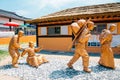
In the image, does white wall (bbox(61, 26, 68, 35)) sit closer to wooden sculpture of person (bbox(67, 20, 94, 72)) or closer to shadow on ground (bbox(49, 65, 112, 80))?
shadow on ground (bbox(49, 65, 112, 80))

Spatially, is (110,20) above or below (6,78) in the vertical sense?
above

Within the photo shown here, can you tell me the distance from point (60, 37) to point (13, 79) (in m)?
8.00

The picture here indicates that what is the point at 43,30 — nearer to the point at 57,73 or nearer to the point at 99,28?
the point at 99,28

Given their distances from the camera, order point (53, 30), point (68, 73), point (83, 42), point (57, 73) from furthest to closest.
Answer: point (53, 30) → point (57, 73) → point (68, 73) → point (83, 42)

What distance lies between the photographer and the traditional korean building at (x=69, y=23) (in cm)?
1109

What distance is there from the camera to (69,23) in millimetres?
12797

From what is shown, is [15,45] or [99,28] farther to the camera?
[99,28]

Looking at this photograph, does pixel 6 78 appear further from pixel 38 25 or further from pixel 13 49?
pixel 38 25

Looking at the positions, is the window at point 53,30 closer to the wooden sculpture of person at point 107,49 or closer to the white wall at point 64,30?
the white wall at point 64,30

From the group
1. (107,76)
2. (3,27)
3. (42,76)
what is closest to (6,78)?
(42,76)

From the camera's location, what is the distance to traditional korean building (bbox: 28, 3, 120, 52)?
36.4ft

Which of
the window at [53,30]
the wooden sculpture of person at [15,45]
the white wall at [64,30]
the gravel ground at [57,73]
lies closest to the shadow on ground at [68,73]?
the gravel ground at [57,73]

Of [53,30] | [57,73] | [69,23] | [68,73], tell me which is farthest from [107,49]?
[53,30]

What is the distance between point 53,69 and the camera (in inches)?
273
